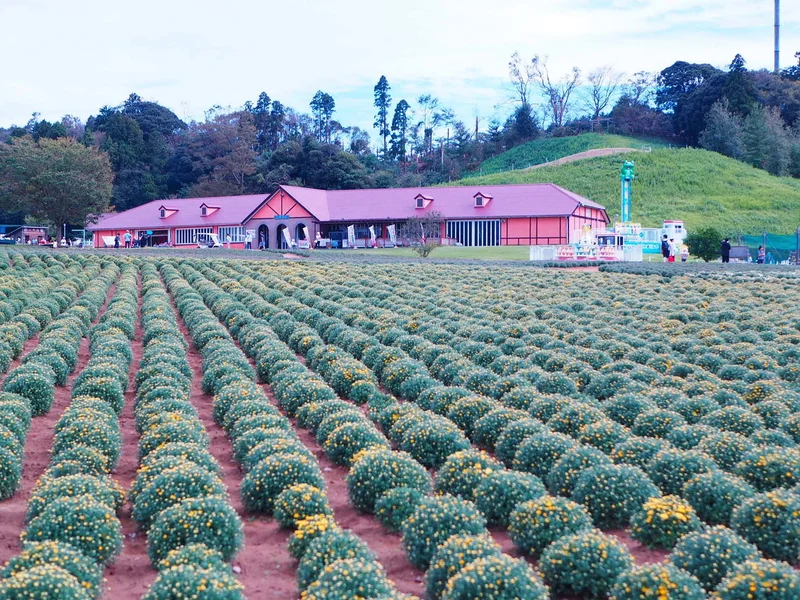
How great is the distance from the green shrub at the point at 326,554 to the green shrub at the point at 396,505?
1026 millimetres

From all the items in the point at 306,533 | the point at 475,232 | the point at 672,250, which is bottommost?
the point at 306,533

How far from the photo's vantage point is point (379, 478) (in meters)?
7.89

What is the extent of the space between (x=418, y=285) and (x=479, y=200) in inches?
1235

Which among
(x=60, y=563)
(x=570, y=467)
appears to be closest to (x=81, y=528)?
(x=60, y=563)

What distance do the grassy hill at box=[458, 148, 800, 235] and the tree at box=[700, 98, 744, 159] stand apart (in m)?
4.16

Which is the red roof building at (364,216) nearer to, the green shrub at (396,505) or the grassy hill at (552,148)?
the grassy hill at (552,148)

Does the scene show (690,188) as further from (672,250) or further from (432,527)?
(432,527)

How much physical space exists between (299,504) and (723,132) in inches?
3345

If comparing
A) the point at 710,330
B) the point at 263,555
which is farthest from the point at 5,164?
the point at 263,555

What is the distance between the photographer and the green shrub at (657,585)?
18.0ft

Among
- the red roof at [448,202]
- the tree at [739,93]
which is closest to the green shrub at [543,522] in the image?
the red roof at [448,202]

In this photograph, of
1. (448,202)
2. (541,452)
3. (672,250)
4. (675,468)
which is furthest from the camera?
(448,202)

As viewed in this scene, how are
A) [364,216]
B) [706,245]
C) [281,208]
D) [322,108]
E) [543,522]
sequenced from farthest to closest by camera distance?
[322,108] → [281,208] → [364,216] → [706,245] → [543,522]

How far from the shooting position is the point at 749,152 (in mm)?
81062
